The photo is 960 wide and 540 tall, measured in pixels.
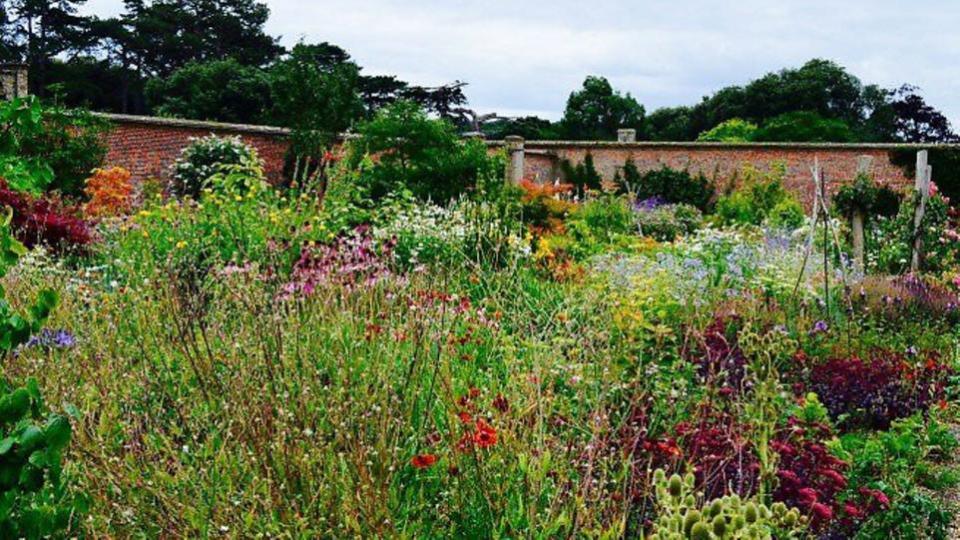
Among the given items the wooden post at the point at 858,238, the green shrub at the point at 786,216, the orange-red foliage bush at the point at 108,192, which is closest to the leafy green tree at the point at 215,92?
the orange-red foliage bush at the point at 108,192

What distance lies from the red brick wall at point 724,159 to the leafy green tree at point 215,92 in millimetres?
10219

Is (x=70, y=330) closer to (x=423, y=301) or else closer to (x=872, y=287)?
(x=423, y=301)

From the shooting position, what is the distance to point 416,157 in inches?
518

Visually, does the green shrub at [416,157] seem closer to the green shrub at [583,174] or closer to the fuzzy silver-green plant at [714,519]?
the green shrub at [583,174]

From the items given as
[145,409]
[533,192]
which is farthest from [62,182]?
[145,409]

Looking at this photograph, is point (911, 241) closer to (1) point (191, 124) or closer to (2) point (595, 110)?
(1) point (191, 124)

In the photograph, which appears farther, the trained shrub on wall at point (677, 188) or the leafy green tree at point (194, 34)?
the leafy green tree at point (194, 34)

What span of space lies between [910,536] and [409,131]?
10.2 meters

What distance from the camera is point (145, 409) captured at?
360 cm

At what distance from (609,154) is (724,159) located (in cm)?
253

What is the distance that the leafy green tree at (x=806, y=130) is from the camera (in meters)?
34.3

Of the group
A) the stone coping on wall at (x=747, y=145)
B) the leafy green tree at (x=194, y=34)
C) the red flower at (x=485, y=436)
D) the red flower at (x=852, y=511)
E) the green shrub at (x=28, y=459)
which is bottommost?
the red flower at (x=852, y=511)

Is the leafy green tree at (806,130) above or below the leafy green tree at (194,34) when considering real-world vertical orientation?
below

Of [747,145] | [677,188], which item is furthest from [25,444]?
[747,145]
